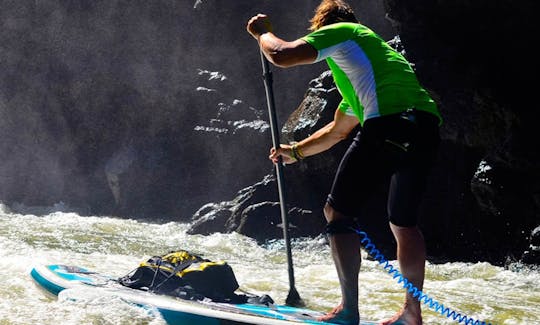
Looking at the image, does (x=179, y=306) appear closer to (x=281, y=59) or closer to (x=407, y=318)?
(x=407, y=318)

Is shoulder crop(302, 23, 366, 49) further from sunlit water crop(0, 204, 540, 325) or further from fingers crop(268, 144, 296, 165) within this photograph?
sunlit water crop(0, 204, 540, 325)

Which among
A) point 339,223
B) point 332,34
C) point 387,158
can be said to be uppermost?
point 332,34

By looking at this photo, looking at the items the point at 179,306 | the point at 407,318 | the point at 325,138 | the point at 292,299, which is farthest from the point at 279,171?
the point at 407,318

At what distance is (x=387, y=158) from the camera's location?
3.85 metres

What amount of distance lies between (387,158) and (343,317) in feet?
3.35

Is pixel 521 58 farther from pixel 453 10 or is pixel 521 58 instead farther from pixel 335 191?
pixel 335 191

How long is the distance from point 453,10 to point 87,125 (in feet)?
57.5

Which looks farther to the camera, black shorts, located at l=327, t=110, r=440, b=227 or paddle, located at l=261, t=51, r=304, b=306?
paddle, located at l=261, t=51, r=304, b=306

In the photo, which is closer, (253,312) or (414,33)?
(253,312)

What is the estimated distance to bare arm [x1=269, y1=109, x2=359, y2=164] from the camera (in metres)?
A: 4.57

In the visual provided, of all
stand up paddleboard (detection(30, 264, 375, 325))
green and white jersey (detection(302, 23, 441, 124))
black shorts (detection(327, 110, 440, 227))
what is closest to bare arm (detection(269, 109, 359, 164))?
green and white jersey (detection(302, 23, 441, 124))

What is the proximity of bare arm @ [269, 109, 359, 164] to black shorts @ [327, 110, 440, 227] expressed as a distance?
0.66m

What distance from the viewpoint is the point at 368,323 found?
14.5 ft

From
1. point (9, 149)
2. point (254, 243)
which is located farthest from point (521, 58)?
point (9, 149)
